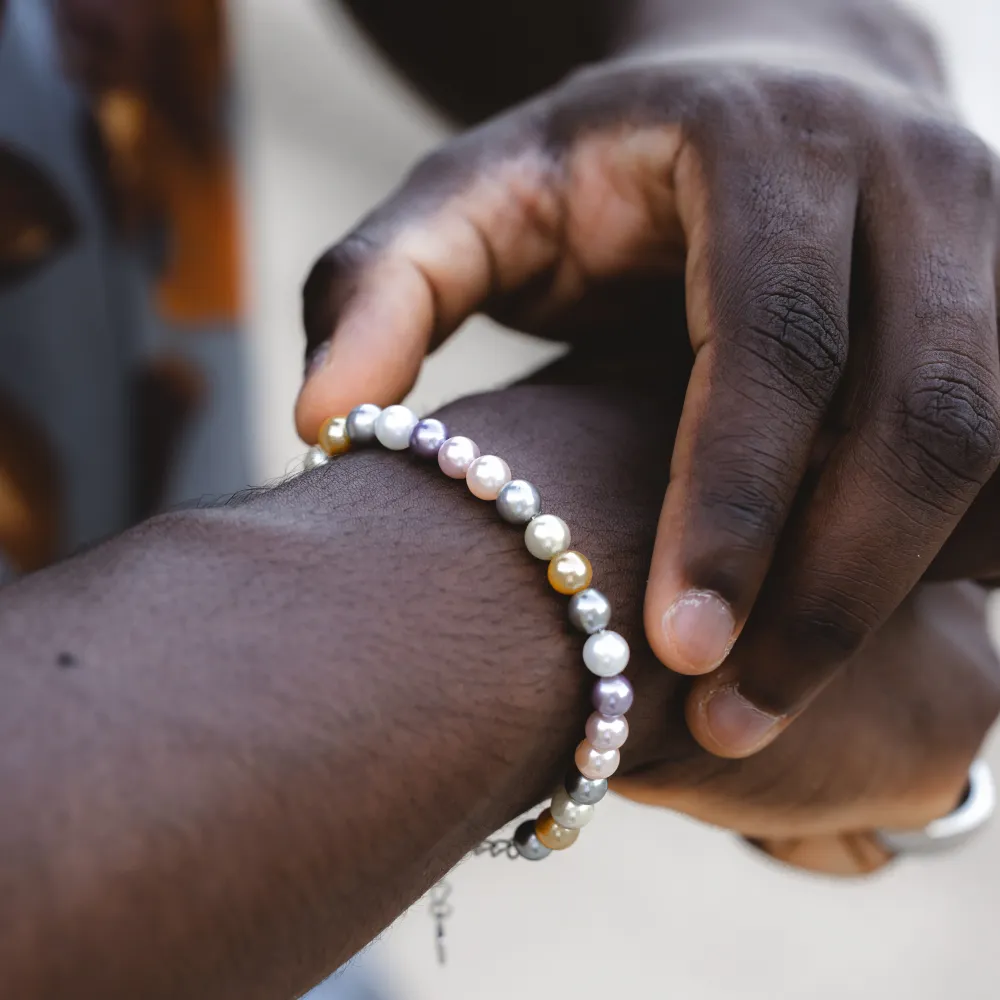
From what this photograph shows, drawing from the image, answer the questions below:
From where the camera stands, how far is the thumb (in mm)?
590

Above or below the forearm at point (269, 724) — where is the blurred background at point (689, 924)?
below

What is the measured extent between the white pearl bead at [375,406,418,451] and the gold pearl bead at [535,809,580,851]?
201 mm

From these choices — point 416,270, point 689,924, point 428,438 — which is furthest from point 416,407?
point 689,924

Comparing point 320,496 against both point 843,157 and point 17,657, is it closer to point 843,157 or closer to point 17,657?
point 17,657

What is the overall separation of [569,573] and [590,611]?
20 millimetres

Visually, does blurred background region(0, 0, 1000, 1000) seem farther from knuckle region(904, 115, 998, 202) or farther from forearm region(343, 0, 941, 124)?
knuckle region(904, 115, 998, 202)

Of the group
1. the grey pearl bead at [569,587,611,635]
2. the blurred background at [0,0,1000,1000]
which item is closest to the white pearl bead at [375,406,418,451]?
the grey pearl bead at [569,587,611,635]

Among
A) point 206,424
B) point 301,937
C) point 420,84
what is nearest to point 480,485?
point 301,937

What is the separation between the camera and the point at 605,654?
1.60 ft

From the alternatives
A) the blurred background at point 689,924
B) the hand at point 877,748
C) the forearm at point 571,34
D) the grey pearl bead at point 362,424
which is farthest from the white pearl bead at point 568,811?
the blurred background at point 689,924

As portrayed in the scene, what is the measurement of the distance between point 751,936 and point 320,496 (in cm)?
105

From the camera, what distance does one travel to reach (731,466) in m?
0.49

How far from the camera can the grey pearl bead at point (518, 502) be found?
0.50m

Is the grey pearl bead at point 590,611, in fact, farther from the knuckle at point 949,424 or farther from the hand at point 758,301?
the knuckle at point 949,424
